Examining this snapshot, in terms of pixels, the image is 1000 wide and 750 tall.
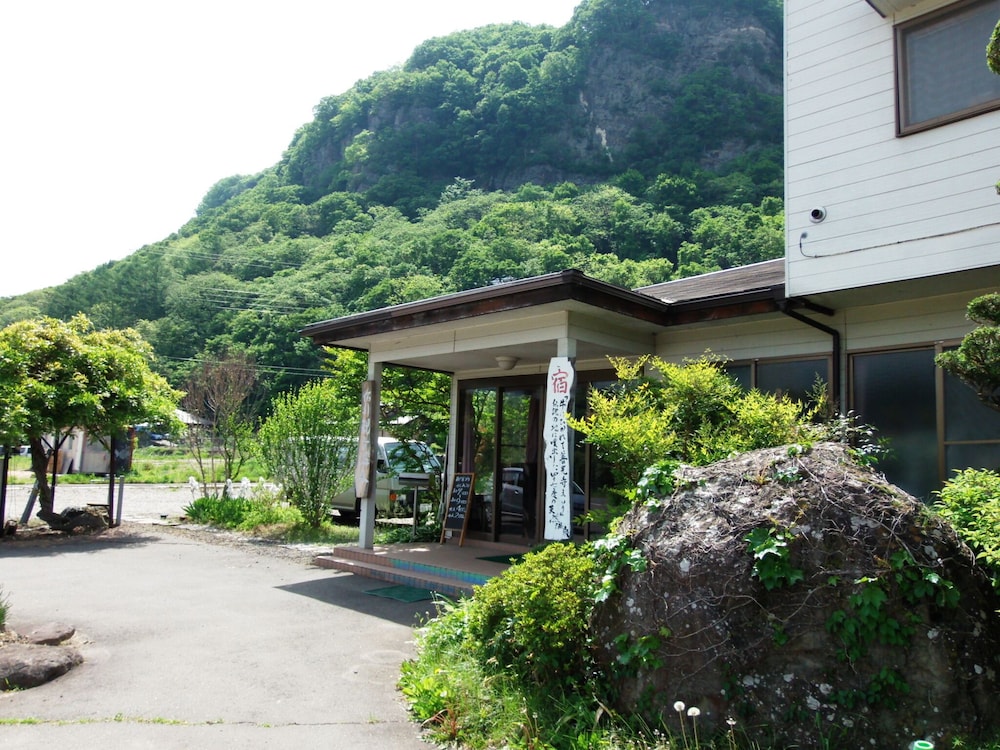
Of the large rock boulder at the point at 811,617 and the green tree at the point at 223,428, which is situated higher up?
the green tree at the point at 223,428

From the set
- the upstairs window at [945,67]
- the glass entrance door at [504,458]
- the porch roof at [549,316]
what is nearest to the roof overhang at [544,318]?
Answer: the porch roof at [549,316]

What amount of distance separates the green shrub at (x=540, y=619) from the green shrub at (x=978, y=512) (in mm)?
1995

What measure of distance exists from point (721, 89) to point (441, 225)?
96.5 feet

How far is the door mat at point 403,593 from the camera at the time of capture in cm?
795

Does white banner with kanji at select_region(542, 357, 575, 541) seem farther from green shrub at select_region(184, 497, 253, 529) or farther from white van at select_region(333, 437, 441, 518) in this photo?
green shrub at select_region(184, 497, 253, 529)

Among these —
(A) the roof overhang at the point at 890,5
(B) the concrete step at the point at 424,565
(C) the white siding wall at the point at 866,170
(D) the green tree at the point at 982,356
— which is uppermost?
(A) the roof overhang at the point at 890,5

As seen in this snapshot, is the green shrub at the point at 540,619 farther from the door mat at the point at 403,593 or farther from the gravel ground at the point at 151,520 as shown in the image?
the gravel ground at the point at 151,520

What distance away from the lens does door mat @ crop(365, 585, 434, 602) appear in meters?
7.95

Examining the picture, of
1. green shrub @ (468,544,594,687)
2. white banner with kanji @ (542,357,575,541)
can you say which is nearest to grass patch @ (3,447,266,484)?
white banner with kanji @ (542,357,575,541)

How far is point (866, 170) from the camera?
6316 mm

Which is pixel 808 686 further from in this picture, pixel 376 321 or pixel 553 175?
pixel 553 175

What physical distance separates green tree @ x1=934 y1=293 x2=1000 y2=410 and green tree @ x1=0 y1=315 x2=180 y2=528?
38.7 ft

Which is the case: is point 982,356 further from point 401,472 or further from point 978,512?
point 401,472

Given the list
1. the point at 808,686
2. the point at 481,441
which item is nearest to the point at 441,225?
the point at 481,441
